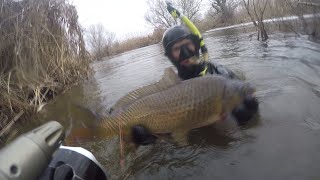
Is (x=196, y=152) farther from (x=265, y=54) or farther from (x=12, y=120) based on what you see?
(x=265, y=54)

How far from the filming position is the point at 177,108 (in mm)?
2932

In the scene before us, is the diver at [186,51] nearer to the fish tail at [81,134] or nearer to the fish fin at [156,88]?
the fish fin at [156,88]

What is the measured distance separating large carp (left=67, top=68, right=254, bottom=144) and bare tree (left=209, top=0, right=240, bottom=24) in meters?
32.4

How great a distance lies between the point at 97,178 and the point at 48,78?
7023mm

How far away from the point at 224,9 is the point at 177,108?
36376 mm

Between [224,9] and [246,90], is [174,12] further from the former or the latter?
[224,9]

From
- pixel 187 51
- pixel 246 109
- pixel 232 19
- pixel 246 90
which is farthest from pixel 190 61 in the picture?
pixel 232 19

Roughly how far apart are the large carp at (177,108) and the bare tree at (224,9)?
3236 cm

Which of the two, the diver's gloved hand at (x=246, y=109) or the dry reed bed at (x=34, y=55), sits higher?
the dry reed bed at (x=34, y=55)

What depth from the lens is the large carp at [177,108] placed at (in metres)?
2.93

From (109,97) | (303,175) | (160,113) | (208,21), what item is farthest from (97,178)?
(208,21)

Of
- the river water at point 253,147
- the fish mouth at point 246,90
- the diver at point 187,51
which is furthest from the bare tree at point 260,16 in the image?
the fish mouth at point 246,90

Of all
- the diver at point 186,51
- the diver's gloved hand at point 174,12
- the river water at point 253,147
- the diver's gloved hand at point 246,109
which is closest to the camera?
the river water at point 253,147

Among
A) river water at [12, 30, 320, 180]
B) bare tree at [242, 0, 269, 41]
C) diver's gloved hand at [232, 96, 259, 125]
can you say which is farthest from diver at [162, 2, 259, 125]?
bare tree at [242, 0, 269, 41]
